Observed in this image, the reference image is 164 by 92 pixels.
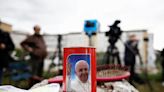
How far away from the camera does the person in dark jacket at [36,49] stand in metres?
4.33

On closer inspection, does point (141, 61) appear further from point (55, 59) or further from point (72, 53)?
point (72, 53)

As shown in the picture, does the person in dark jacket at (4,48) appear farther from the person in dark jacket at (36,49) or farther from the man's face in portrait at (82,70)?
the man's face in portrait at (82,70)

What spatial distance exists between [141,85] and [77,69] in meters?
3.35

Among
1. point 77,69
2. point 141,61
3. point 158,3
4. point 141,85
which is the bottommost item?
point 141,85

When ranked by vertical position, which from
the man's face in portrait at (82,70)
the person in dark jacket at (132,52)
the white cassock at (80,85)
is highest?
the man's face in portrait at (82,70)

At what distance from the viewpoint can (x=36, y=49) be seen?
4.42 metres

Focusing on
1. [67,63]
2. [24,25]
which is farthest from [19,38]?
[67,63]

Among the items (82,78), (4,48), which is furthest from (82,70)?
(4,48)

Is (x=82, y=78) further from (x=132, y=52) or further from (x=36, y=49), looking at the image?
(x=36, y=49)

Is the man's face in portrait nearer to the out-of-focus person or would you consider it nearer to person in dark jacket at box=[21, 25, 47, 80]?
the out-of-focus person

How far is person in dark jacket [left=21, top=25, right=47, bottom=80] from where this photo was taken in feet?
14.2

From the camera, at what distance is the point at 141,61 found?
4203 millimetres

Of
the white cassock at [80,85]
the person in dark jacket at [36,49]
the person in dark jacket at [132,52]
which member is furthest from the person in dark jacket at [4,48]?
the white cassock at [80,85]

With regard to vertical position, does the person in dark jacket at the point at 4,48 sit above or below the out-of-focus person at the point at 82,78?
below
